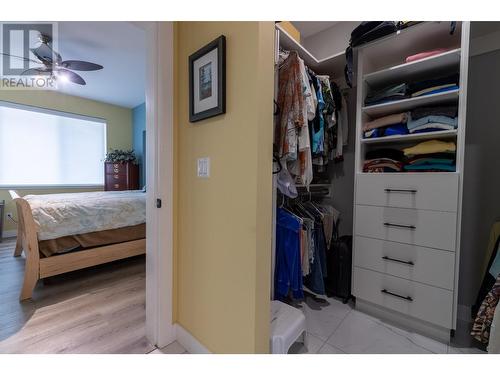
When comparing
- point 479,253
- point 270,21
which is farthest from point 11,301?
point 479,253

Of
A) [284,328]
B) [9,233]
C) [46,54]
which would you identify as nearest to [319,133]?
[284,328]

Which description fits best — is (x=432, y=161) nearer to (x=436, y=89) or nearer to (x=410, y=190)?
(x=410, y=190)

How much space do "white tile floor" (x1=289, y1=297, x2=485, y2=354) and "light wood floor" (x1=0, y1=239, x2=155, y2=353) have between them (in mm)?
1017

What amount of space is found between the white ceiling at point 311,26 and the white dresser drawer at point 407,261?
201 centimetres

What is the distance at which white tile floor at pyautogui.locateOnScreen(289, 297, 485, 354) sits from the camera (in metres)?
1.29

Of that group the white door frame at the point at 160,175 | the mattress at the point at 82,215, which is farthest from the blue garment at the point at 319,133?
the mattress at the point at 82,215

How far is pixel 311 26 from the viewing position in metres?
2.15

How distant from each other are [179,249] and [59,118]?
167 inches

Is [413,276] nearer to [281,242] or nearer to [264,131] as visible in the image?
[281,242]

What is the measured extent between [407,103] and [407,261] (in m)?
1.06

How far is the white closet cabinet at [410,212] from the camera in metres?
1.30

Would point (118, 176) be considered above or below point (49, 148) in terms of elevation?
below

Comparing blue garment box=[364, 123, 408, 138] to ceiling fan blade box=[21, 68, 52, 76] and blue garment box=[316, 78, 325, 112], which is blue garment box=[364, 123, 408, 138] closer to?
blue garment box=[316, 78, 325, 112]

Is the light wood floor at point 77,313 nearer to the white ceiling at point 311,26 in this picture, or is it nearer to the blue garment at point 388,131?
the blue garment at point 388,131
